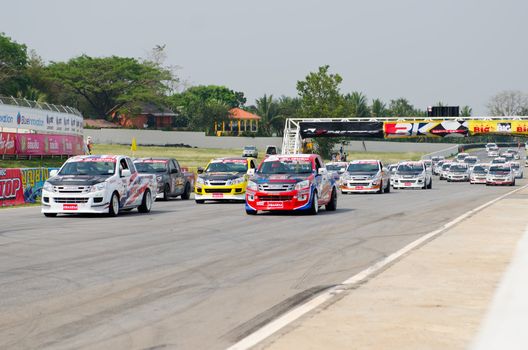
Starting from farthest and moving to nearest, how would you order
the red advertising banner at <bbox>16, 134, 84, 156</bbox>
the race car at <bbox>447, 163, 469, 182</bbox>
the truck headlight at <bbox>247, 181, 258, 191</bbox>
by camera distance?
the race car at <bbox>447, 163, 469, 182</bbox> → the red advertising banner at <bbox>16, 134, 84, 156</bbox> → the truck headlight at <bbox>247, 181, 258, 191</bbox>

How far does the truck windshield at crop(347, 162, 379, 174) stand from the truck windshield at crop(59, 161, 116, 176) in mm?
18353

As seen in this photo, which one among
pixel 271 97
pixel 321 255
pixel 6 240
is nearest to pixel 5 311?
pixel 321 255

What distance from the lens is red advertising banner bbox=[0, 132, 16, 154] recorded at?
150 feet

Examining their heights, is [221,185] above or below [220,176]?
below

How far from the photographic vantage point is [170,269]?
12188mm

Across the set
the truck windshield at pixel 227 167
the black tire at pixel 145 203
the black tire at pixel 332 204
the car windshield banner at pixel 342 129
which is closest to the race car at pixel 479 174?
the car windshield banner at pixel 342 129

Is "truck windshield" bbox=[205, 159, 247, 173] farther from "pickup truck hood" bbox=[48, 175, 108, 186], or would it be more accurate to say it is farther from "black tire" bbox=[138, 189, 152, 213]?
"pickup truck hood" bbox=[48, 175, 108, 186]

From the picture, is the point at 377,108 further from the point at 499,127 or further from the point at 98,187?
the point at 98,187

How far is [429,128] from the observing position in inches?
2554

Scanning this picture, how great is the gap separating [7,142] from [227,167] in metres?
19.9

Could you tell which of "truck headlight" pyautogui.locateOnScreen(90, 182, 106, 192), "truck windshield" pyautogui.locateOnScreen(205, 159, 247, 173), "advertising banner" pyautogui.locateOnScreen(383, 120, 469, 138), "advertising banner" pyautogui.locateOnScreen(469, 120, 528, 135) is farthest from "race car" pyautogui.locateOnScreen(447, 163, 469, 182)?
"truck headlight" pyautogui.locateOnScreen(90, 182, 106, 192)

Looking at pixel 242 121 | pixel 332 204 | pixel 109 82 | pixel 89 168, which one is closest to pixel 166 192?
pixel 332 204

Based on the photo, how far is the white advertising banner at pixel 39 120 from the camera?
48406 millimetres

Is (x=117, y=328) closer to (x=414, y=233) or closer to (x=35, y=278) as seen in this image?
(x=35, y=278)
